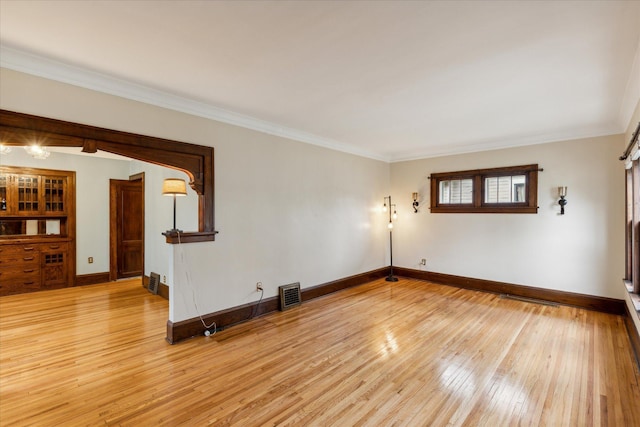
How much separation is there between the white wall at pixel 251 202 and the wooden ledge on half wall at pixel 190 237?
72 millimetres

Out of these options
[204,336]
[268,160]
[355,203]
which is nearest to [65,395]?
[204,336]

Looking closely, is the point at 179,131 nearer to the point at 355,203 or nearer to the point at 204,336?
the point at 204,336

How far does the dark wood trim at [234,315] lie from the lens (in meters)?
3.26

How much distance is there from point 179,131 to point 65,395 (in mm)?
2623

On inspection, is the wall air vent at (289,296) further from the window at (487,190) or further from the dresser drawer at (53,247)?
the dresser drawer at (53,247)

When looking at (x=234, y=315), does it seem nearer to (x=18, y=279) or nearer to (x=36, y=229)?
(x=18, y=279)

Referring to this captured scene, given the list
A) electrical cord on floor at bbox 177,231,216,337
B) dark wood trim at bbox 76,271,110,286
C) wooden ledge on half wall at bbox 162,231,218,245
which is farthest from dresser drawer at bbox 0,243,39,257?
electrical cord on floor at bbox 177,231,216,337

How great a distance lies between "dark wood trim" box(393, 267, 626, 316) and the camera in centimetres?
418

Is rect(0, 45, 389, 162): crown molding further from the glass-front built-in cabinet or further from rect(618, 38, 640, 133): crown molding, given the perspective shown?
the glass-front built-in cabinet

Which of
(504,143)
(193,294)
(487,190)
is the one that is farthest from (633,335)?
(193,294)

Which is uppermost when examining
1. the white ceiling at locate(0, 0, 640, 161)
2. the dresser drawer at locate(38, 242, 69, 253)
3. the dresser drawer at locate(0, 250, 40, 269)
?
the white ceiling at locate(0, 0, 640, 161)

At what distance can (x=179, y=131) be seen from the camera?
331cm

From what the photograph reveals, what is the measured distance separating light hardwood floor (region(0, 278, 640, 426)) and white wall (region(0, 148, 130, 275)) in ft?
5.84

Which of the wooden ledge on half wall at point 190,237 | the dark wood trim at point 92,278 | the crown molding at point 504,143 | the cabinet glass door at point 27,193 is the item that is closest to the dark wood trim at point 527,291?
the crown molding at point 504,143
